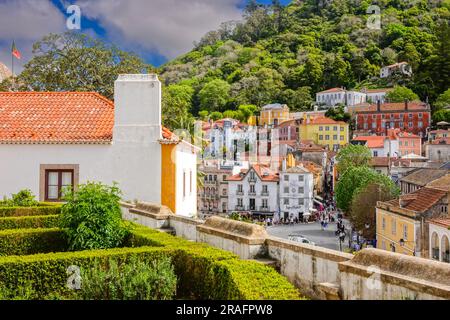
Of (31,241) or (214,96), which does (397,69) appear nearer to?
(214,96)

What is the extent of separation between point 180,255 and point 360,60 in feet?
536

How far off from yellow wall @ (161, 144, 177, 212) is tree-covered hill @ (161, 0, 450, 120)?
119m

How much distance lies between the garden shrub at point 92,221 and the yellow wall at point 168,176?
6.63 meters

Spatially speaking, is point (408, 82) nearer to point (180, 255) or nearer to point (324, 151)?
point (324, 151)

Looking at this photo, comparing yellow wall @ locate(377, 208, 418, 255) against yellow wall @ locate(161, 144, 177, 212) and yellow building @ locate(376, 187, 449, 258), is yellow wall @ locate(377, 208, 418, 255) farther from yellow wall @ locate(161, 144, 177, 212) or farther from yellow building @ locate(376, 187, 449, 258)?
yellow wall @ locate(161, 144, 177, 212)

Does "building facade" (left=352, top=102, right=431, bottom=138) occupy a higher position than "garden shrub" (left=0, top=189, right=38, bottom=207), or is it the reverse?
"building facade" (left=352, top=102, right=431, bottom=138)

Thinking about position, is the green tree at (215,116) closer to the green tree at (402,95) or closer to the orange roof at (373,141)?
the green tree at (402,95)

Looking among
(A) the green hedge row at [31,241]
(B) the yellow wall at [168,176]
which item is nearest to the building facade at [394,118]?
(B) the yellow wall at [168,176]

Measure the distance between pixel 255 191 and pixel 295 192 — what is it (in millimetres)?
6590

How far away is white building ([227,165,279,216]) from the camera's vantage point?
83812mm

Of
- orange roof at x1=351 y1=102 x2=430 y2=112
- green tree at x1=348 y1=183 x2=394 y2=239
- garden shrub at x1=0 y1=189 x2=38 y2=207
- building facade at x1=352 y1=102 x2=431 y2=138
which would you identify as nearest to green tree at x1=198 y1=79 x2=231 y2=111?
orange roof at x1=351 y1=102 x2=430 y2=112

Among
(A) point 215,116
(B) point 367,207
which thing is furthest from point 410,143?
(B) point 367,207
